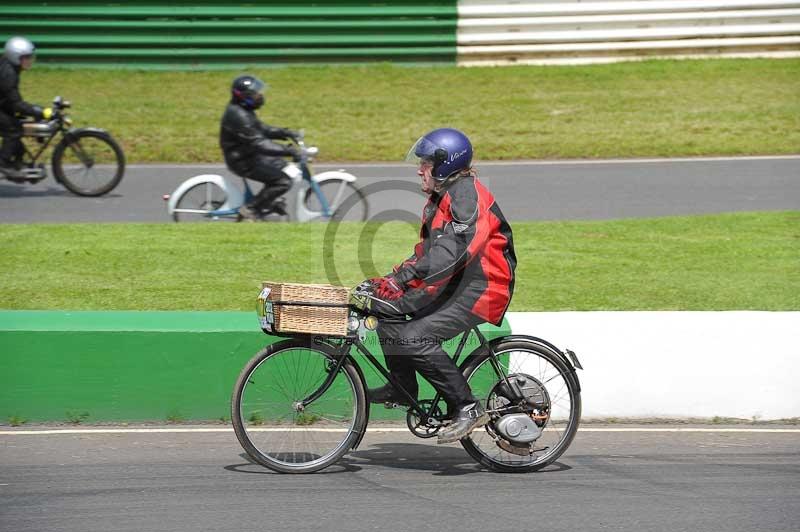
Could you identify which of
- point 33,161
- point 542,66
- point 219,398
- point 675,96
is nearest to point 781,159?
point 675,96

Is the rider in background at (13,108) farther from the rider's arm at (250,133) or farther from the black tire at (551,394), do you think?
the black tire at (551,394)

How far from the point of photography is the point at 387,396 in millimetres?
6082

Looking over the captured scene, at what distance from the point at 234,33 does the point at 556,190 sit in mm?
8733

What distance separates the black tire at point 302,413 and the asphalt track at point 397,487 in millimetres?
81

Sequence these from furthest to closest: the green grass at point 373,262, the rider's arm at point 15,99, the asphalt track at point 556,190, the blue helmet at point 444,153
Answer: the rider's arm at point 15,99, the asphalt track at point 556,190, the green grass at point 373,262, the blue helmet at point 444,153

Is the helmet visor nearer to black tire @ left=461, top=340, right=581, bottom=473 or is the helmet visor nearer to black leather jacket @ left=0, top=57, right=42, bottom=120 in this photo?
black tire @ left=461, top=340, right=581, bottom=473

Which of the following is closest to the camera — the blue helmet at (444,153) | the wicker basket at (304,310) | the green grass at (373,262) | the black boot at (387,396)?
the wicker basket at (304,310)

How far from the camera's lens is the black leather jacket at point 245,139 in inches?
479

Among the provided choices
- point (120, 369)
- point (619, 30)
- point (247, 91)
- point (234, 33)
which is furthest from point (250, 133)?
point (619, 30)

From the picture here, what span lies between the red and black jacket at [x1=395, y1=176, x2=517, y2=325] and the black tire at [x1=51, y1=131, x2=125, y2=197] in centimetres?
914

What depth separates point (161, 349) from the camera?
6930 mm

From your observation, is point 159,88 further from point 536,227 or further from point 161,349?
point 161,349

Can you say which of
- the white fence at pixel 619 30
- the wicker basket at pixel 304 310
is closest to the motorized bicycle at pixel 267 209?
the wicker basket at pixel 304 310

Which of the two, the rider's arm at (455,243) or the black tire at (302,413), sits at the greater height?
the rider's arm at (455,243)
